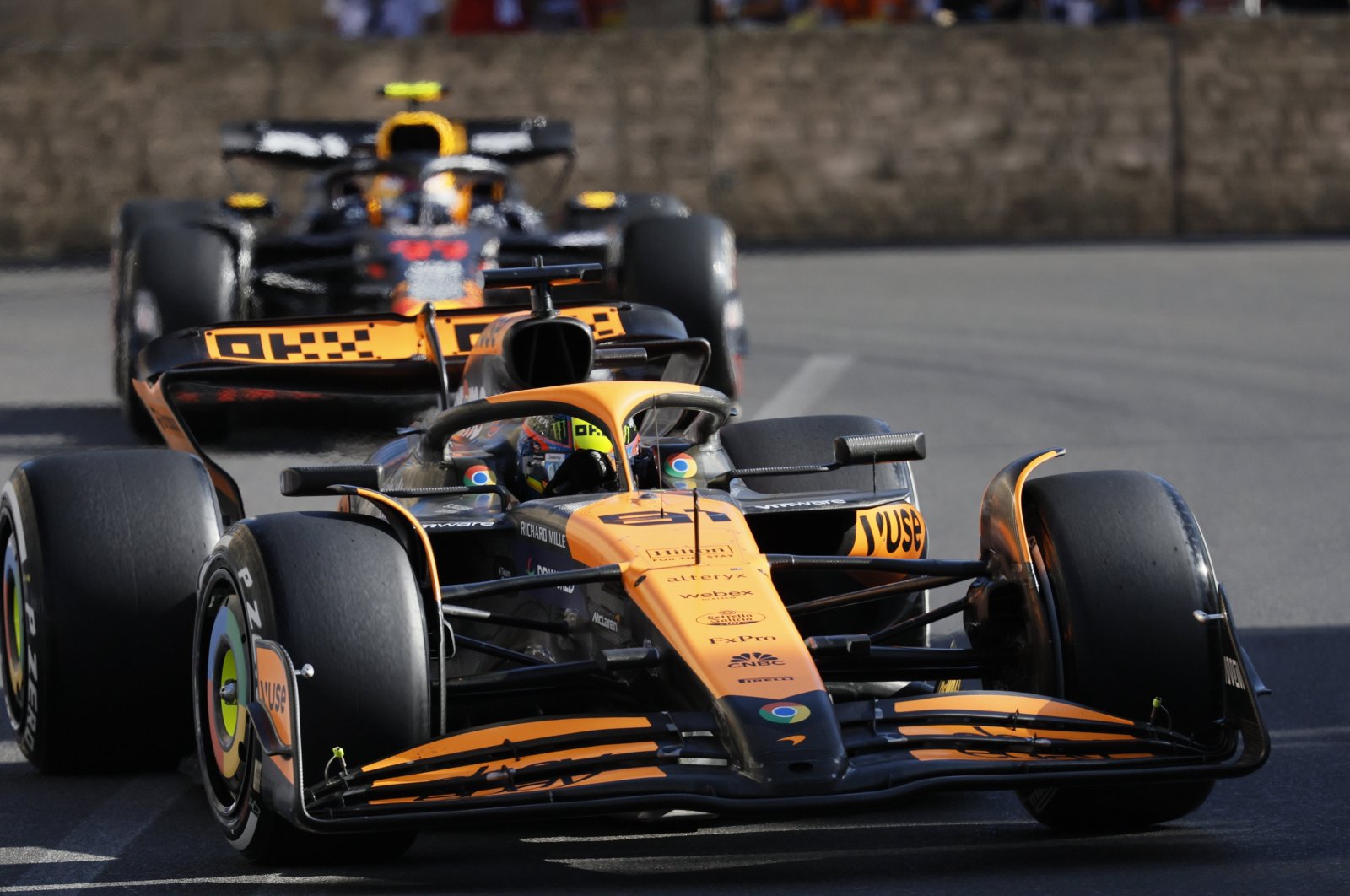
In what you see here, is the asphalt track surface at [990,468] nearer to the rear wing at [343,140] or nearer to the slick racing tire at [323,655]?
the slick racing tire at [323,655]

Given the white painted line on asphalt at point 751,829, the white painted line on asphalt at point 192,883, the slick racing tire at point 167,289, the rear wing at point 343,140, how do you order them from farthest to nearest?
the rear wing at point 343,140
the slick racing tire at point 167,289
the white painted line on asphalt at point 751,829
the white painted line on asphalt at point 192,883

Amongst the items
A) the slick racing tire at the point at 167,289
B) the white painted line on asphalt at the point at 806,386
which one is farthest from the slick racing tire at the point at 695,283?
the slick racing tire at the point at 167,289

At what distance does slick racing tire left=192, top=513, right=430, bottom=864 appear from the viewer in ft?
16.1

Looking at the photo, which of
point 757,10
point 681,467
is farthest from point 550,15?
point 681,467

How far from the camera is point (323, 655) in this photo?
4.93 metres

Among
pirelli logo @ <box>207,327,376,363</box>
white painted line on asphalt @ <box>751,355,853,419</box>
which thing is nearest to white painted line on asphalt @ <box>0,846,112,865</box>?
pirelli logo @ <box>207,327,376,363</box>

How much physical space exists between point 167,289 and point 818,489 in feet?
19.2

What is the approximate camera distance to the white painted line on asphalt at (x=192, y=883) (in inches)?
198

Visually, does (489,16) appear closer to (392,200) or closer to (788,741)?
(392,200)

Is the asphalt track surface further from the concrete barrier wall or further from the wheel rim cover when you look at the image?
the concrete barrier wall

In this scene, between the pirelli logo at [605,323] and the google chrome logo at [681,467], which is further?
the pirelli logo at [605,323]

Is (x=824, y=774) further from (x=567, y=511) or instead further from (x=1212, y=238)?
(x=1212, y=238)

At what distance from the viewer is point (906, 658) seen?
541 centimetres

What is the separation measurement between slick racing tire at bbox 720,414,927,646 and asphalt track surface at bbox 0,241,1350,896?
638 millimetres
